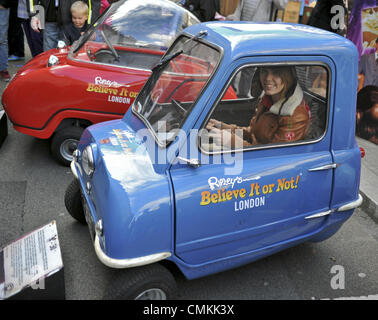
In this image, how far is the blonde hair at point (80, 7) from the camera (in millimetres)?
5395

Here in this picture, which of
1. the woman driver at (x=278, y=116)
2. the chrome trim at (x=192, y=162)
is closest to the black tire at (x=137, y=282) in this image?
the chrome trim at (x=192, y=162)

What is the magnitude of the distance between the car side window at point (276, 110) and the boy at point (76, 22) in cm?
347

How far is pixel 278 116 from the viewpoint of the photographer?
8.82 feet

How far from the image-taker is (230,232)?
2.52m

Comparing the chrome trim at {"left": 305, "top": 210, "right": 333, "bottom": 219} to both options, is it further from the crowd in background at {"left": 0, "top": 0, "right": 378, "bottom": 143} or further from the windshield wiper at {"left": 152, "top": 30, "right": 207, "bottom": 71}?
the crowd in background at {"left": 0, "top": 0, "right": 378, "bottom": 143}

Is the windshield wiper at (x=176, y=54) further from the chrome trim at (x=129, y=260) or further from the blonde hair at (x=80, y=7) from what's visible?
the blonde hair at (x=80, y=7)

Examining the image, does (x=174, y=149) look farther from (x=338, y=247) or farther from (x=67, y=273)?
(x=338, y=247)

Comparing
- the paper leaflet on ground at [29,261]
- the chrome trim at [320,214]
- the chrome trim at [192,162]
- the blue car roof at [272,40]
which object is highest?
the blue car roof at [272,40]

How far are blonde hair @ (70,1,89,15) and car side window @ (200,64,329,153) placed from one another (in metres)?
3.49

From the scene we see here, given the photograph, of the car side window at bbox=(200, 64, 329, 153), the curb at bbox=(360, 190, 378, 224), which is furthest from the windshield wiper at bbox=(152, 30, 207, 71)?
the curb at bbox=(360, 190, 378, 224)

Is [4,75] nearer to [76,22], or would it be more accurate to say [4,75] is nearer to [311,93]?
[76,22]

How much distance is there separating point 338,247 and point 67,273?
2.19m

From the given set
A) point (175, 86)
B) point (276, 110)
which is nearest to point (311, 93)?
point (276, 110)
